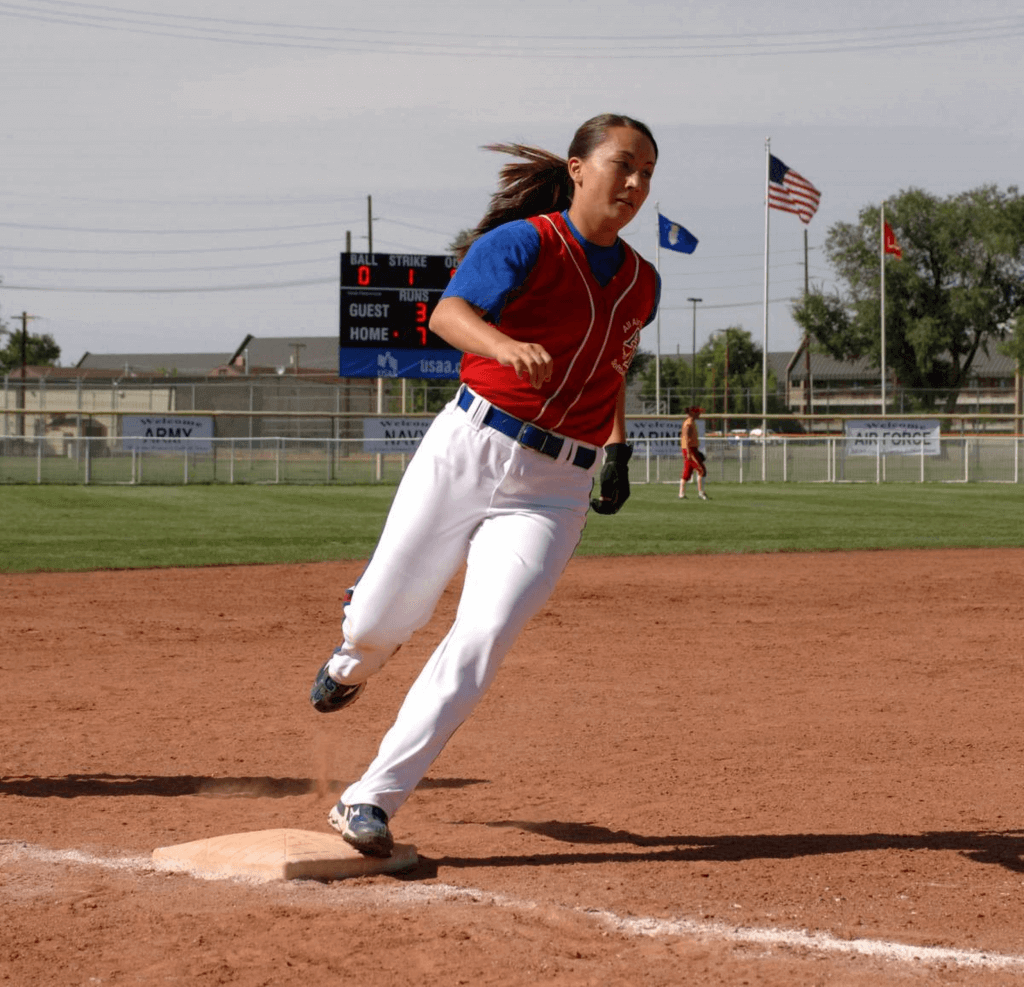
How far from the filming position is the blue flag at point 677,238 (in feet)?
126

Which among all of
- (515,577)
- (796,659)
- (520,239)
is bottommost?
(796,659)

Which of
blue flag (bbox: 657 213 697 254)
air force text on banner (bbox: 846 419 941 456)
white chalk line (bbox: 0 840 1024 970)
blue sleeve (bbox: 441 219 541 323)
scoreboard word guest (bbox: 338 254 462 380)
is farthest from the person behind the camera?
blue flag (bbox: 657 213 697 254)

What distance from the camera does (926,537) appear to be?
53.9 feet

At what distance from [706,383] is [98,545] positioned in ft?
328

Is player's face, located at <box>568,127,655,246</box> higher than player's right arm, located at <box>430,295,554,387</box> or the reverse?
higher

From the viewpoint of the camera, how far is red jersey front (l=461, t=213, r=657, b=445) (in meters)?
3.70

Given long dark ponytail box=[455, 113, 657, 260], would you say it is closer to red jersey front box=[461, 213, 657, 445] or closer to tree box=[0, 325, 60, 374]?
red jersey front box=[461, 213, 657, 445]

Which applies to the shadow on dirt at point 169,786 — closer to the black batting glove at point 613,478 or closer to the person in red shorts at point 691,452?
the black batting glove at point 613,478

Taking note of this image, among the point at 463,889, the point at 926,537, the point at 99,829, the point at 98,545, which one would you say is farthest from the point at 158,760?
the point at 926,537

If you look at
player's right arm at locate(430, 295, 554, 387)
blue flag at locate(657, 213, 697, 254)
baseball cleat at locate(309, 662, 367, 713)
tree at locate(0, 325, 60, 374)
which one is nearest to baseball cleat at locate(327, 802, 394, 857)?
baseball cleat at locate(309, 662, 367, 713)

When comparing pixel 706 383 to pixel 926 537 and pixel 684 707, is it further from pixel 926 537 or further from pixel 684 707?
pixel 684 707

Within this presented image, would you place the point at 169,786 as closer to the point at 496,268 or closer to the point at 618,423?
the point at 618,423

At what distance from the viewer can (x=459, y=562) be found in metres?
3.83

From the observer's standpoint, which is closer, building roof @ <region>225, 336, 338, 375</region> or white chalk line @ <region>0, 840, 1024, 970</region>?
white chalk line @ <region>0, 840, 1024, 970</region>
